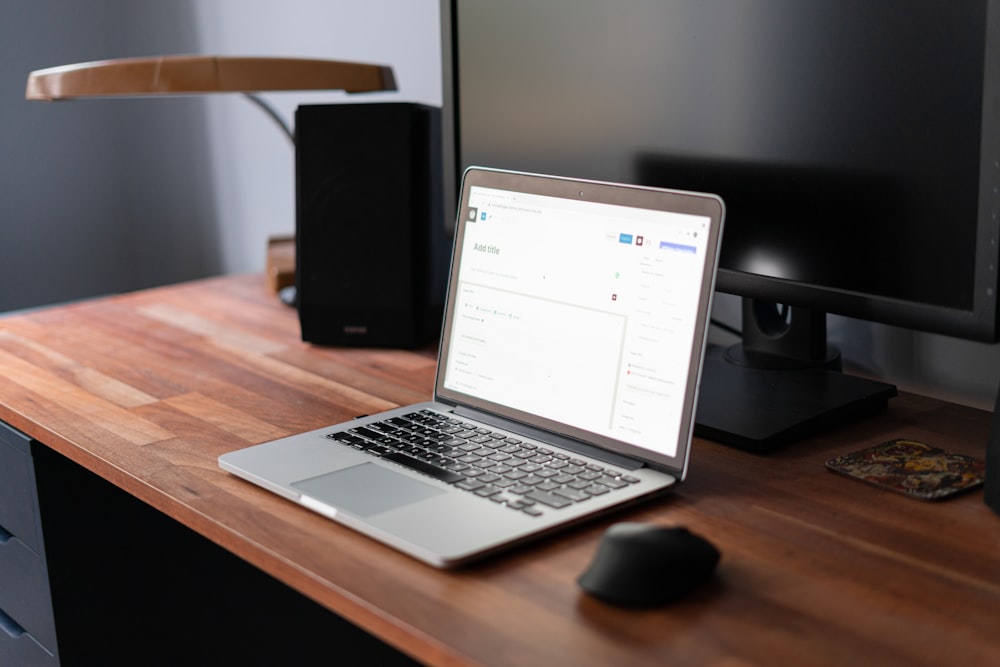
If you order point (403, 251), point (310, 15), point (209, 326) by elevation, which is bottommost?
point (209, 326)

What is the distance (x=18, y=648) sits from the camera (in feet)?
3.80

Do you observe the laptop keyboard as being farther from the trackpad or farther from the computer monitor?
the computer monitor

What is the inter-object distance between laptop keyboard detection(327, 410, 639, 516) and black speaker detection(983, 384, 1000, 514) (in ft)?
0.83

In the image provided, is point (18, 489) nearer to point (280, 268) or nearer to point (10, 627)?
point (10, 627)

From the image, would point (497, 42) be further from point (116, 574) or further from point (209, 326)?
point (116, 574)

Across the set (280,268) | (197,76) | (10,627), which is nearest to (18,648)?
(10,627)

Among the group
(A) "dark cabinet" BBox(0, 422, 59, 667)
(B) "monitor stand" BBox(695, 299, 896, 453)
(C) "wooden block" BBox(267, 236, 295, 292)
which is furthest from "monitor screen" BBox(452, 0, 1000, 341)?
(A) "dark cabinet" BBox(0, 422, 59, 667)

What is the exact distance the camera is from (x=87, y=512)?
1080mm

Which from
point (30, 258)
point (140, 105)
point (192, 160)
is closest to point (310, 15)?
point (192, 160)

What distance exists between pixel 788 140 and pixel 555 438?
0.32 meters

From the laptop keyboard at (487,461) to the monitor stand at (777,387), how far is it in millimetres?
161

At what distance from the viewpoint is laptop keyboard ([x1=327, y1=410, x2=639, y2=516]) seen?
74cm

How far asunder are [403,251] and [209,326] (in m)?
0.31

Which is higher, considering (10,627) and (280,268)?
(280,268)
